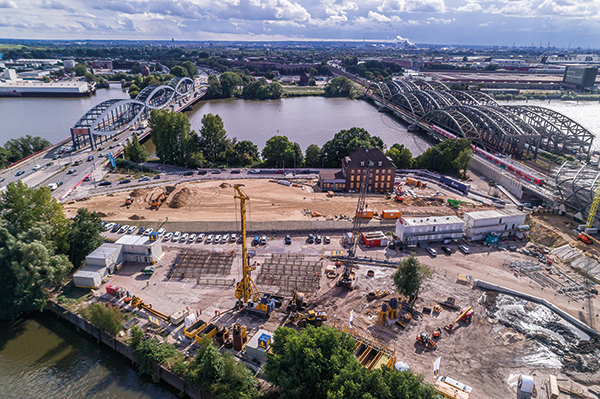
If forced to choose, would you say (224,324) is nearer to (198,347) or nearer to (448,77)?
(198,347)

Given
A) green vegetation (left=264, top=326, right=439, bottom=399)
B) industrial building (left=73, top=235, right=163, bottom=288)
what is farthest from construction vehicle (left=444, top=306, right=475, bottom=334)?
industrial building (left=73, top=235, right=163, bottom=288)

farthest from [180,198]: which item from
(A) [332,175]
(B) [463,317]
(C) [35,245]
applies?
(B) [463,317]

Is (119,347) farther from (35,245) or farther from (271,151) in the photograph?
(271,151)

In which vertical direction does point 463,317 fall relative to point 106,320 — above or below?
below

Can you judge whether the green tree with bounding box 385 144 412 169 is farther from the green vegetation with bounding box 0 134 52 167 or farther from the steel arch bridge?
the green vegetation with bounding box 0 134 52 167

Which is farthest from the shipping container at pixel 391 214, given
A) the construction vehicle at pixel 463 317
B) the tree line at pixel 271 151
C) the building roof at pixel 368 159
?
the tree line at pixel 271 151

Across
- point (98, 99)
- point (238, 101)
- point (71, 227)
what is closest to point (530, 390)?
point (71, 227)
